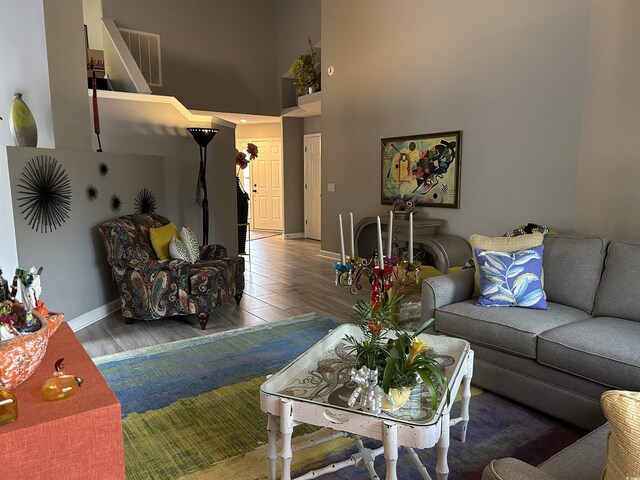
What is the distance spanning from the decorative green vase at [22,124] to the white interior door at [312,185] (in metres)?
5.83

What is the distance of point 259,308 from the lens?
4.57 meters

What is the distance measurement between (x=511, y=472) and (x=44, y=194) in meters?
3.65

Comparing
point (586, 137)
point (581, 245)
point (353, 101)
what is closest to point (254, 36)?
point (353, 101)

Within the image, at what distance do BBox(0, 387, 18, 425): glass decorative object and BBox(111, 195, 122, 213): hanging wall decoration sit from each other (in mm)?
3517

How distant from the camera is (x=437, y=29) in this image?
5.13m

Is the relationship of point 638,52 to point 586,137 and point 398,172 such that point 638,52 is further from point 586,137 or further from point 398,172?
point 398,172

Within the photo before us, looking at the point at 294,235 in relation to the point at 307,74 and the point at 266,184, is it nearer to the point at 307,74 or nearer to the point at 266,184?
the point at 266,184

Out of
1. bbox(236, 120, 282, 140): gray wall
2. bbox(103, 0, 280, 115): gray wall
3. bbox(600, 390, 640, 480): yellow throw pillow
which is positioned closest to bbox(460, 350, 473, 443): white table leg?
bbox(600, 390, 640, 480): yellow throw pillow

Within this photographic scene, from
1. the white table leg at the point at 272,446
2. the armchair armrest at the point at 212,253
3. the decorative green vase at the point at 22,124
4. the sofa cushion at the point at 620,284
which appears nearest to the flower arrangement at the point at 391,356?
the white table leg at the point at 272,446

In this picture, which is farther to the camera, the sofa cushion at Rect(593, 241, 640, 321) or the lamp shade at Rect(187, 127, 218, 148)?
the lamp shade at Rect(187, 127, 218, 148)

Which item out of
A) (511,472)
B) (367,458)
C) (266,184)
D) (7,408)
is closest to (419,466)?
(367,458)

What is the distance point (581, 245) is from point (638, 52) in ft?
5.81

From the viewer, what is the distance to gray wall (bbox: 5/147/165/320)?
3.44 metres

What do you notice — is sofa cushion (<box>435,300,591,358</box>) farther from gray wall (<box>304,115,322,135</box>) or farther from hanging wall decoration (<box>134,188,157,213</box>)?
gray wall (<box>304,115,322,135</box>)
